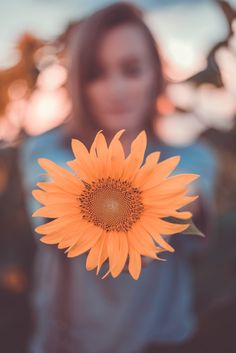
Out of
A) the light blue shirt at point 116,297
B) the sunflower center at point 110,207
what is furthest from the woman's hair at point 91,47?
the sunflower center at point 110,207

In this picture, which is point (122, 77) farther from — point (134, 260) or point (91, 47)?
point (134, 260)

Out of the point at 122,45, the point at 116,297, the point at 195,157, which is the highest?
the point at 122,45

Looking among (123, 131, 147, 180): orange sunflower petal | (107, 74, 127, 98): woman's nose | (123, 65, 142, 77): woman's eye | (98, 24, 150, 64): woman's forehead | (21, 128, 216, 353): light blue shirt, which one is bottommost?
(21, 128, 216, 353): light blue shirt

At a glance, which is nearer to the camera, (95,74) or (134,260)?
(134,260)

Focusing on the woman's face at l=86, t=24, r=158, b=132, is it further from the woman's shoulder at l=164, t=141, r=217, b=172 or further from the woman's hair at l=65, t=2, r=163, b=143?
the woman's shoulder at l=164, t=141, r=217, b=172

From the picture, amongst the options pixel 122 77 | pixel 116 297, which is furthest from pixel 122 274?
pixel 122 77

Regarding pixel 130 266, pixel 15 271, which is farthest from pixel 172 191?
pixel 15 271

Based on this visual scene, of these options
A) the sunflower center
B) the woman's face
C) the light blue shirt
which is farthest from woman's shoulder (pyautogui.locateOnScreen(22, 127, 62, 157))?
the sunflower center
